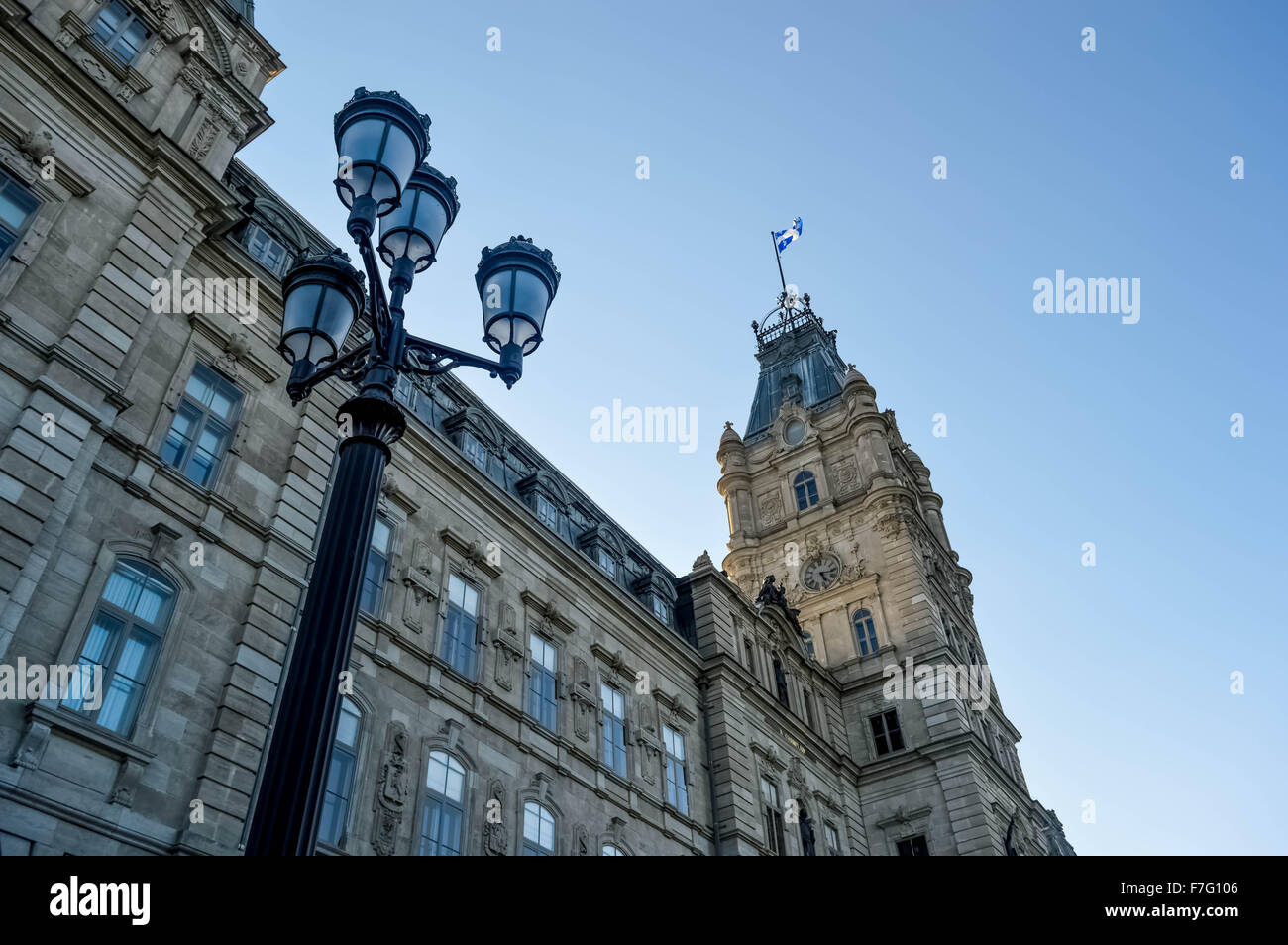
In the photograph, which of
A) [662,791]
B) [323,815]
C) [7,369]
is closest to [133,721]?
[323,815]

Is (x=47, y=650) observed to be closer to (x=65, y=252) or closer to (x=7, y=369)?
(x=7, y=369)

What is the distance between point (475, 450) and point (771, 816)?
15.1 metres

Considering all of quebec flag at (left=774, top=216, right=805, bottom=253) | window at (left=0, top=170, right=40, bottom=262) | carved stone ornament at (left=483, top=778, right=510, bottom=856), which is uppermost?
quebec flag at (left=774, top=216, right=805, bottom=253)

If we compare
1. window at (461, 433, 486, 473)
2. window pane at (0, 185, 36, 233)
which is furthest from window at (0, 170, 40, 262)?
window at (461, 433, 486, 473)

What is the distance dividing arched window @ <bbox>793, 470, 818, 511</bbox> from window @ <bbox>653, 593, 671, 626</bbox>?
1830 cm

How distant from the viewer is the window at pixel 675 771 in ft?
90.0

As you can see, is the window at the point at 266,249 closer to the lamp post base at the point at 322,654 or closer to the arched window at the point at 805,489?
the lamp post base at the point at 322,654

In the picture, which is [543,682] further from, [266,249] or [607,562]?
[266,249]

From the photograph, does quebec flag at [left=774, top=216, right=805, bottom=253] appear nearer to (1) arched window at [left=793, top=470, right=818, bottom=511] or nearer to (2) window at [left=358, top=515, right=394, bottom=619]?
(1) arched window at [left=793, top=470, right=818, bottom=511]

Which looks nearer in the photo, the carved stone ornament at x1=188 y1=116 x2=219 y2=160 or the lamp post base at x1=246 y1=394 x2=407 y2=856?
the lamp post base at x1=246 y1=394 x2=407 y2=856

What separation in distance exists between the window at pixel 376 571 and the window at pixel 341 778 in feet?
7.12

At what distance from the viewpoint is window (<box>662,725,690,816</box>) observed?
27.4m
